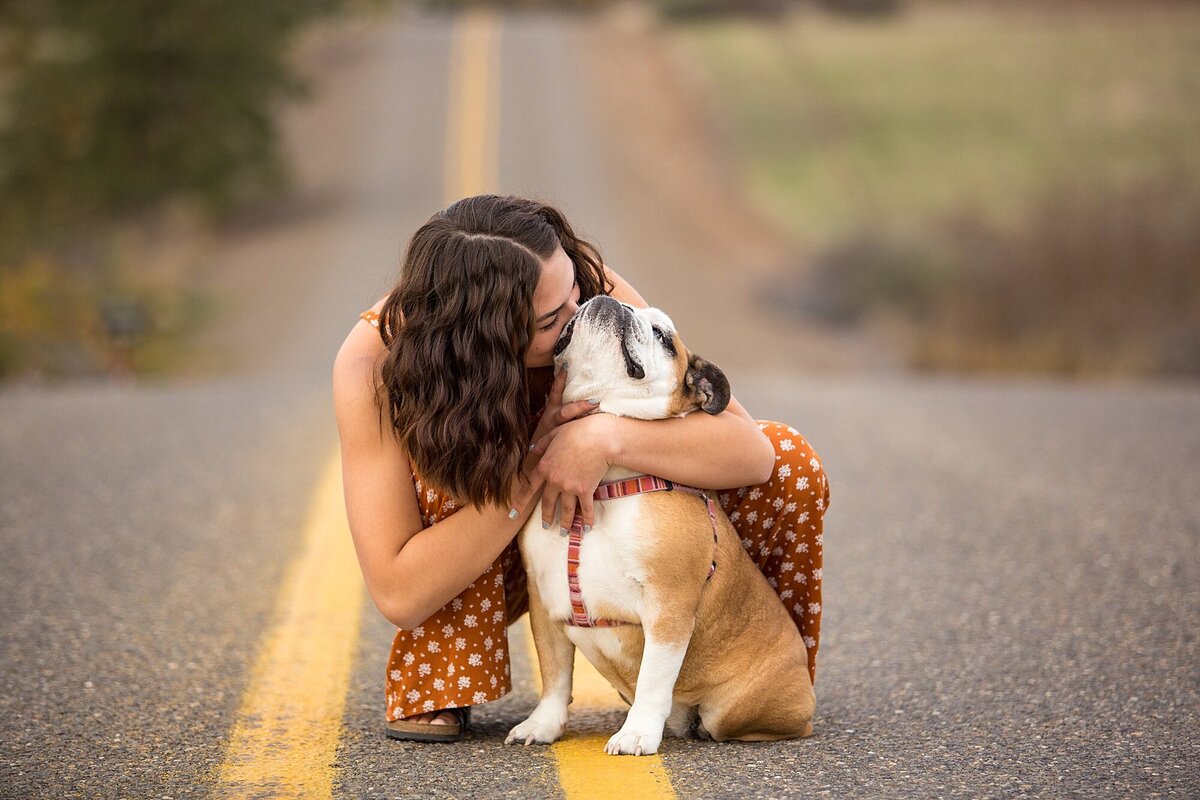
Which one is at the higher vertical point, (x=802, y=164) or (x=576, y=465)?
(x=576, y=465)

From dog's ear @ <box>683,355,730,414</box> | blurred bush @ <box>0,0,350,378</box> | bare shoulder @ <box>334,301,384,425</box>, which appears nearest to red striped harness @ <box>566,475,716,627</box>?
dog's ear @ <box>683,355,730,414</box>

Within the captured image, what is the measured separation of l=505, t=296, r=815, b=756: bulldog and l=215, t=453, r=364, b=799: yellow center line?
568 millimetres

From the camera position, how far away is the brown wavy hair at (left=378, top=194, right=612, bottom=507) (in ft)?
11.2

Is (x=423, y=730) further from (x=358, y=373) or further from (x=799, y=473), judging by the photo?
(x=799, y=473)

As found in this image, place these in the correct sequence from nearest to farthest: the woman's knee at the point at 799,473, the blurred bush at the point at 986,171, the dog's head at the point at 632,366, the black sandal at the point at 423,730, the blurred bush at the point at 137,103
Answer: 1. the dog's head at the point at 632,366
2. the black sandal at the point at 423,730
3. the woman's knee at the point at 799,473
4. the blurred bush at the point at 986,171
5. the blurred bush at the point at 137,103

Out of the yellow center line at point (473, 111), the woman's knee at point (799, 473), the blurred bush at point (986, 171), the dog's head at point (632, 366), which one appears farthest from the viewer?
the yellow center line at point (473, 111)

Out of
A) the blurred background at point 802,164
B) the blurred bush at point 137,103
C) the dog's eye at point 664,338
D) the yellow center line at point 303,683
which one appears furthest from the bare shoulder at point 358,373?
the blurred bush at point 137,103

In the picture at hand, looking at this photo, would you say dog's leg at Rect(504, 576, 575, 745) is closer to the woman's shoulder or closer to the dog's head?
the dog's head

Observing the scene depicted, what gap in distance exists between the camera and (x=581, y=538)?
11.3 ft

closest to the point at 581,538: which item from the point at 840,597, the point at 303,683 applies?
the point at 303,683

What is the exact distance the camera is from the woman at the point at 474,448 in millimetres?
3432

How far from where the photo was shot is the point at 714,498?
12.2ft

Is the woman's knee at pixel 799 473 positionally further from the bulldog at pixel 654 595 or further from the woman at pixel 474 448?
the bulldog at pixel 654 595

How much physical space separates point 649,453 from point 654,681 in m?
0.58
